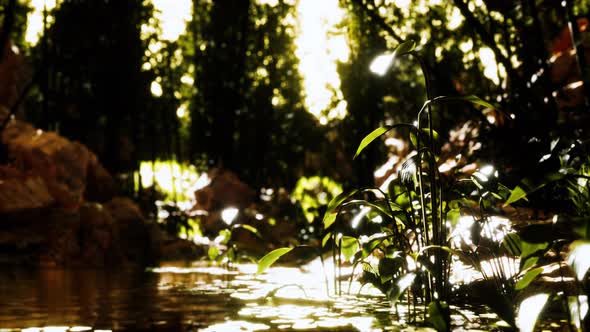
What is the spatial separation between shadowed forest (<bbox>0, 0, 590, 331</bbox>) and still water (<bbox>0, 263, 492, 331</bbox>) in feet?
0.08

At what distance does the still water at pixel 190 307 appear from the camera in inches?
103

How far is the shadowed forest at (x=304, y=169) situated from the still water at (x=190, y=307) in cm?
3

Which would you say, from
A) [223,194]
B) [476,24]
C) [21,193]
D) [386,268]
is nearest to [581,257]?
[386,268]

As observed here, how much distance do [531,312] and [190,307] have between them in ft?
6.71

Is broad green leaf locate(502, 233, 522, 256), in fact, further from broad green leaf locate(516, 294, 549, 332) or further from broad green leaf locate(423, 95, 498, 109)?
broad green leaf locate(516, 294, 549, 332)

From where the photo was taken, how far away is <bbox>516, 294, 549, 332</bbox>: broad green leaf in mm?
1727

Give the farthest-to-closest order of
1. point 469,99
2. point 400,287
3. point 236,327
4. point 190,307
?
point 190,307
point 236,327
point 469,99
point 400,287

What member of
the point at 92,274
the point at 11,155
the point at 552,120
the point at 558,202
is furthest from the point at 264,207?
the point at 558,202

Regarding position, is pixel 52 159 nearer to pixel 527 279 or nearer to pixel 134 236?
pixel 134 236

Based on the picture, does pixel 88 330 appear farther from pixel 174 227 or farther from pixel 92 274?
pixel 174 227

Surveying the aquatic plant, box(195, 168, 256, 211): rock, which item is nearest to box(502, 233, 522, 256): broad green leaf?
the aquatic plant

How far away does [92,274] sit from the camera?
6.23m

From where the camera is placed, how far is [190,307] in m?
3.33

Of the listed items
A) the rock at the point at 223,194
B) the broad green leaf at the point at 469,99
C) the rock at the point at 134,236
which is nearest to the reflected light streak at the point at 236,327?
the broad green leaf at the point at 469,99
